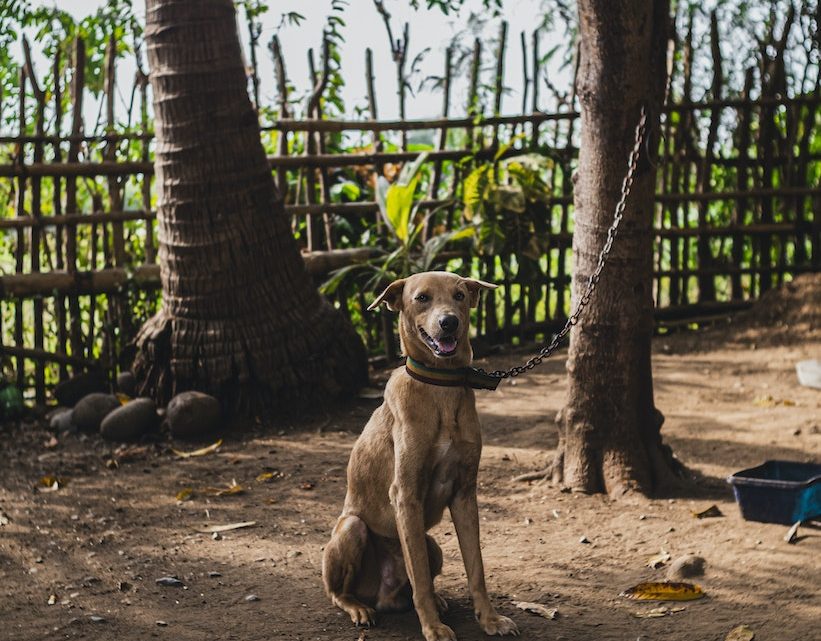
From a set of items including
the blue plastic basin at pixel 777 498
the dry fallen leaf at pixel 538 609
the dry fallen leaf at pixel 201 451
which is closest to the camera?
the dry fallen leaf at pixel 538 609

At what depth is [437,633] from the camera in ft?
12.4

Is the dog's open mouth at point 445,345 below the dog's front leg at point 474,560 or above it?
above

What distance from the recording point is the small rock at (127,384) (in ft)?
25.9

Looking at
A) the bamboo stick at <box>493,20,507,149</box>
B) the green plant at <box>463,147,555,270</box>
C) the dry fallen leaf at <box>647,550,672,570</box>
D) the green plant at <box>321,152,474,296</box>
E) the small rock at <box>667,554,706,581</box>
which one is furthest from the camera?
the bamboo stick at <box>493,20,507,149</box>

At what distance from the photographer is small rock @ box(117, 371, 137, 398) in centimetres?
789

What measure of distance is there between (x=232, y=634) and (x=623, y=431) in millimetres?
2487

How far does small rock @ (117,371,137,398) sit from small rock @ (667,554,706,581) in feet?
15.1

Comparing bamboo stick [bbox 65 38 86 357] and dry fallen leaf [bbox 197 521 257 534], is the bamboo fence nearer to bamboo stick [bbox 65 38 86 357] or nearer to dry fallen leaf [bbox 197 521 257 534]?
bamboo stick [bbox 65 38 86 357]

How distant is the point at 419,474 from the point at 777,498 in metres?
2.09

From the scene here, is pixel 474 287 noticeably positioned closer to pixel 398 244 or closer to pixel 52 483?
pixel 52 483

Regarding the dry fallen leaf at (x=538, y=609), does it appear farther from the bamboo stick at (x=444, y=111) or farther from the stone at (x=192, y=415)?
the bamboo stick at (x=444, y=111)

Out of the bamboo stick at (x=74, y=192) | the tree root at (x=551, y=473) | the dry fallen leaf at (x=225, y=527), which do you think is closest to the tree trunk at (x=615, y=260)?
the tree root at (x=551, y=473)

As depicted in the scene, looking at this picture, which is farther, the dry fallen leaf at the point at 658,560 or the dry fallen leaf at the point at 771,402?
the dry fallen leaf at the point at 771,402

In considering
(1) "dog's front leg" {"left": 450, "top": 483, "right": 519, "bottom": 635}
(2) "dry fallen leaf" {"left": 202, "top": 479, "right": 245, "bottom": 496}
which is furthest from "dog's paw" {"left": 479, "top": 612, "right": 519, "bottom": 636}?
(2) "dry fallen leaf" {"left": 202, "top": 479, "right": 245, "bottom": 496}
